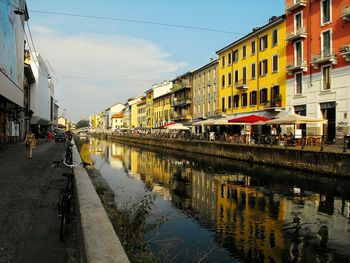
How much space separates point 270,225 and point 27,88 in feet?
181

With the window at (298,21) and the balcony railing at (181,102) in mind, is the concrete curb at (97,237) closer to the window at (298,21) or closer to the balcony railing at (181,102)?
the window at (298,21)

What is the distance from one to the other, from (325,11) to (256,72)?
435 inches

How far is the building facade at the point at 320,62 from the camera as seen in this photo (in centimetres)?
2772

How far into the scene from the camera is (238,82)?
144 feet

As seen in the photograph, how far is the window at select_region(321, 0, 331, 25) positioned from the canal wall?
40.3 feet

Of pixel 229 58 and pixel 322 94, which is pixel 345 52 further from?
pixel 229 58

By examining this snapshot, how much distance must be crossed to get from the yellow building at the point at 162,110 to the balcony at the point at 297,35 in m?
39.0

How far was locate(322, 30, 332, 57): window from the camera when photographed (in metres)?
29.6

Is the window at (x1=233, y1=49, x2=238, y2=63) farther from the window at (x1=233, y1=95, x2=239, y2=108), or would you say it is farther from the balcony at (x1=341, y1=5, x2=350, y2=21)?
the balcony at (x1=341, y1=5, x2=350, y2=21)

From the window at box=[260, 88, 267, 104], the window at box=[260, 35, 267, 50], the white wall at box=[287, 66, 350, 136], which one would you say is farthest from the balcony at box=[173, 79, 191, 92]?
the white wall at box=[287, 66, 350, 136]

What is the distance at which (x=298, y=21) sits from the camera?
3359cm

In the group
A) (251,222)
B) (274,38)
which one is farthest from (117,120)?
(251,222)

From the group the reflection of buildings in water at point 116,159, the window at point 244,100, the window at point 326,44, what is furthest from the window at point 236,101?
the window at point 326,44

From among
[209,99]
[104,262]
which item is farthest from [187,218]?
[209,99]
